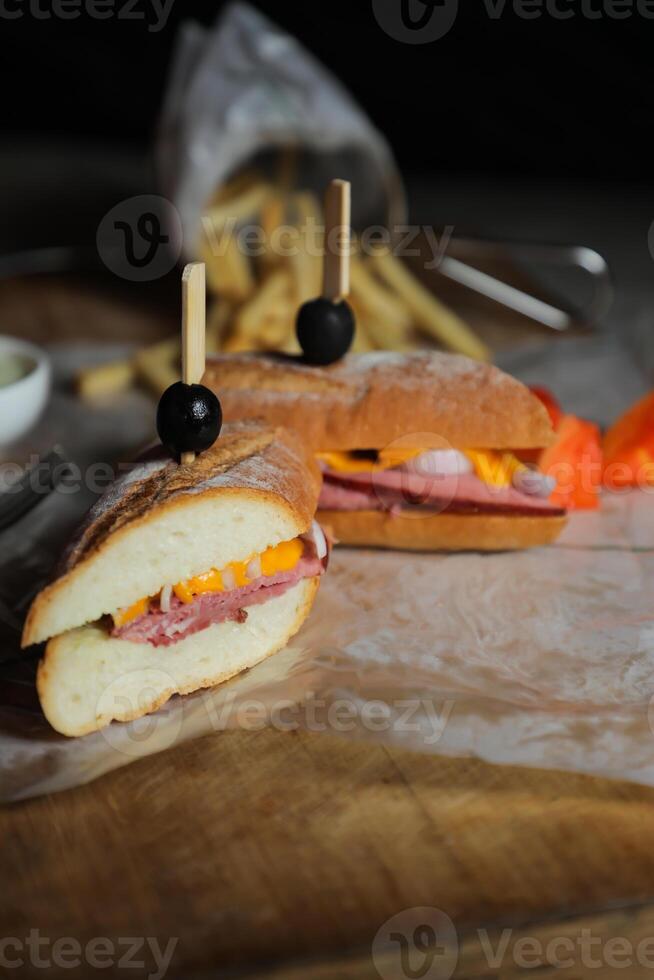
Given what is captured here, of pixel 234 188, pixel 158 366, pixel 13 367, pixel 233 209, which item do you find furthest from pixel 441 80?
pixel 13 367

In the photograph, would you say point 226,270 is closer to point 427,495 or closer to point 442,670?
point 427,495

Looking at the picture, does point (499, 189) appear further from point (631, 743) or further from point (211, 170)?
point (631, 743)

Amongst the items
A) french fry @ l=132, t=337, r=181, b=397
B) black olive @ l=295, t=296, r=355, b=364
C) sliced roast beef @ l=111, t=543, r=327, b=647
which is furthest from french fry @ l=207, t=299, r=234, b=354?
sliced roast beef @ l=111, t=543, r=327, b=647

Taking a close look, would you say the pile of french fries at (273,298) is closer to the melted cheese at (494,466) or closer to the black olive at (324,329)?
the black olive at (324,329)

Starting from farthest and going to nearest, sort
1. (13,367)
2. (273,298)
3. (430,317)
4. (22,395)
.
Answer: (430,317) → (273,298) → (13,367) → (22,395)

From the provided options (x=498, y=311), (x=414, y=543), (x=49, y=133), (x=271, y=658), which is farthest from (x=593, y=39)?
(x=271, y=658)
